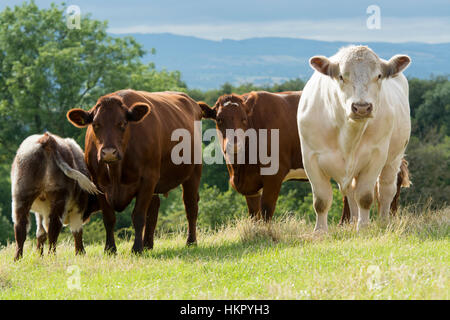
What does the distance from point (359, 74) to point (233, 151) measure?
2450 mm

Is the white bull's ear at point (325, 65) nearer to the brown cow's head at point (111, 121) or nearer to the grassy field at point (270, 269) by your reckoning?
the grassy field at point (270, 269)

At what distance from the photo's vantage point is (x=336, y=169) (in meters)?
8.10

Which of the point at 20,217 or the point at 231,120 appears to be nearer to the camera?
the point at 20,217

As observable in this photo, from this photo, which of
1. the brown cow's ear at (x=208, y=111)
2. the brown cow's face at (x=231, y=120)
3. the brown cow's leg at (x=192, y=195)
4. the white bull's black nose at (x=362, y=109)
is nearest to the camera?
the white bull's black nose at (x=362, y=109)

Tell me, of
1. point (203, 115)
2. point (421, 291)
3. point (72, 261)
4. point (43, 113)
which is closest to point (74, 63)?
point (43, 113)

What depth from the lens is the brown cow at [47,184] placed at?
339 inches

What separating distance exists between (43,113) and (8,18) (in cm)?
672

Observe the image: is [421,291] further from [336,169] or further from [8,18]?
[8,18]

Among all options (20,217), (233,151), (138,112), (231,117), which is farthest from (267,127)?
(20,217)

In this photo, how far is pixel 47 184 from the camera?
345 inches

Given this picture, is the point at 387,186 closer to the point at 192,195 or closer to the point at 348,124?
the point at 348,124

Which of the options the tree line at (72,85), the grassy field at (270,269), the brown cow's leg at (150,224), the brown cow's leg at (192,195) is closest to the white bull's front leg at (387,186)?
the grassy field at (270,269)

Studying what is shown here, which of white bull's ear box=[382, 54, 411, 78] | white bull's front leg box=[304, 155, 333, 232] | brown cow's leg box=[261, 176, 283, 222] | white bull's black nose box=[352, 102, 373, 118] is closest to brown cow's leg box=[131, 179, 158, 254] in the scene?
brown cow's leg box=[261, 176, 283, 222]

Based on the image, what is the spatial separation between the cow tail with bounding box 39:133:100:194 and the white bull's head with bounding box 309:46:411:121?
10.7 ft
